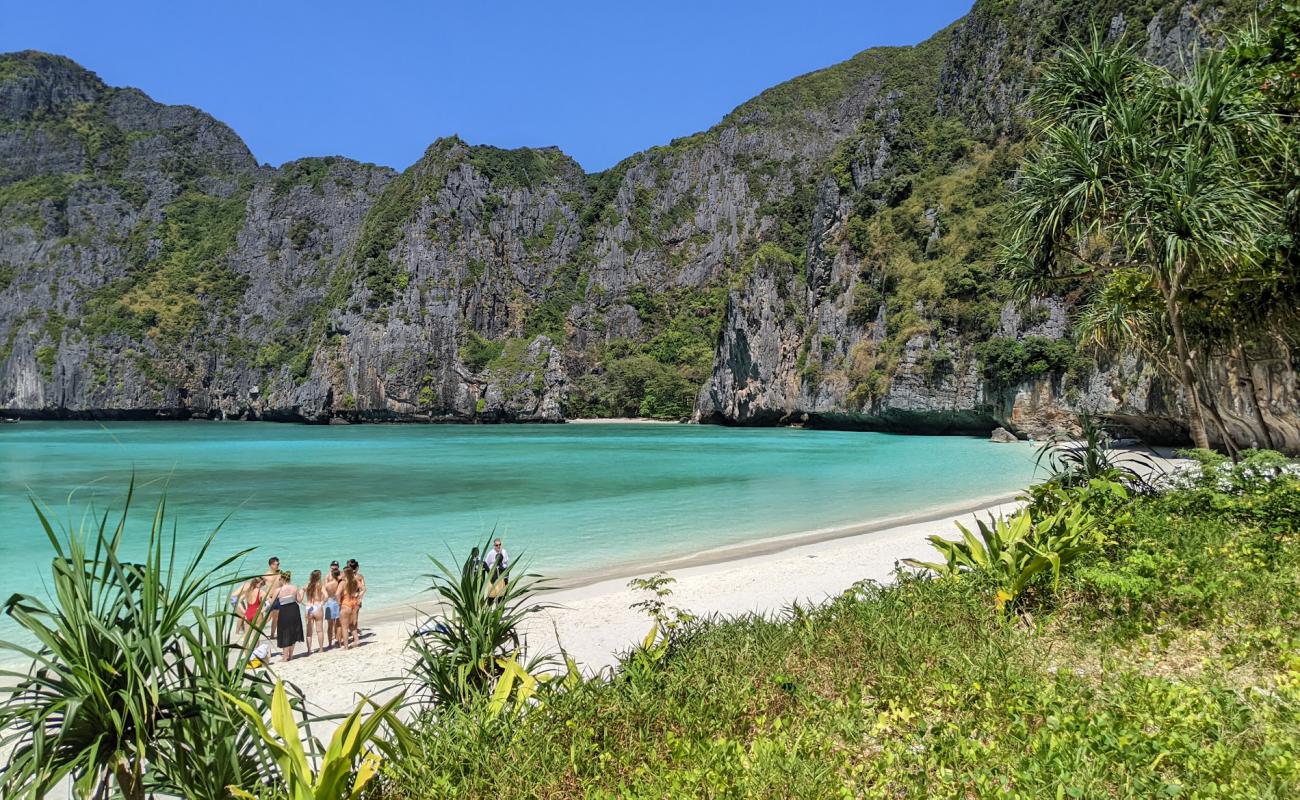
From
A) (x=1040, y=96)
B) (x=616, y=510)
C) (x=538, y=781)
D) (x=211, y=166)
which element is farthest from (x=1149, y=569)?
(x=211, y=166)

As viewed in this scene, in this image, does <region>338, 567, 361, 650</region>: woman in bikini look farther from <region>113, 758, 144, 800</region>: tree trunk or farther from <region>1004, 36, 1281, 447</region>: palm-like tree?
<region>1004, 36, 1281, 447</region>: palm-like tree

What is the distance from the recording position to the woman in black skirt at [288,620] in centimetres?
838

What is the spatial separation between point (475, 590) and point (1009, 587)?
4561 mm

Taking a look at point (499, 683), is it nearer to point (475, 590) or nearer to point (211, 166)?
point (475, 590)

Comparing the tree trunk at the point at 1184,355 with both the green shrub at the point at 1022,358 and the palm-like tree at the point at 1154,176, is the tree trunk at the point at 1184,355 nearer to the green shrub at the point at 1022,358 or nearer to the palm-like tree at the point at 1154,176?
the palm-like tree at the point at 1154,176

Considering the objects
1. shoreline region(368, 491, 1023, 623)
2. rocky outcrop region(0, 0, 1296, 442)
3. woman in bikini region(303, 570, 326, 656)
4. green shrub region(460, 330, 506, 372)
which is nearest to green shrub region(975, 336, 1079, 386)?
rocky outcrop region(0, 0, 1296, 442)

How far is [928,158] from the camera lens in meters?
70.4

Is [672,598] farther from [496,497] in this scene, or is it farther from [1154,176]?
[496,497]

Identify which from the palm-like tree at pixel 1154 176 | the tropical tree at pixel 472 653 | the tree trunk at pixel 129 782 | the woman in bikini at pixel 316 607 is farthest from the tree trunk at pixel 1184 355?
the woman in bikini at pixel 316 607

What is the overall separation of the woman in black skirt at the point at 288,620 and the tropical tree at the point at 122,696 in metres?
5.67

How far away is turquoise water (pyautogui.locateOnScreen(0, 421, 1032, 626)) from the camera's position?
14.6 metres

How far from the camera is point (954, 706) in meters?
3.97

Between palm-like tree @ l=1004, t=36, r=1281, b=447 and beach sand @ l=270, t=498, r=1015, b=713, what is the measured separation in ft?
18.8

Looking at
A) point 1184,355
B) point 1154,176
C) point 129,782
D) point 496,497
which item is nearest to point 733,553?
point 1184,355
